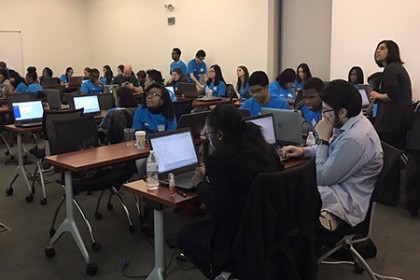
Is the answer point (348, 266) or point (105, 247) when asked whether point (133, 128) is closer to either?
point (105, 247)

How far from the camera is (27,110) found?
5492mm

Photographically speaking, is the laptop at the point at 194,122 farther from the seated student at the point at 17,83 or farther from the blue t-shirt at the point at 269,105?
the seated student at the point at 17,83

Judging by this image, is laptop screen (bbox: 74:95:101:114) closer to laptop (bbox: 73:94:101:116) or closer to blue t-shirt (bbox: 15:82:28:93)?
laptop (bbox: 73:94:101:116)

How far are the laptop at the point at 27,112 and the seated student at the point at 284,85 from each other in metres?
3.13

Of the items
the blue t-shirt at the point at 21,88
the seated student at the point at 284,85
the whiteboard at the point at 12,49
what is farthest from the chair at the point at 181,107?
the whiteboard at the point at 12,49

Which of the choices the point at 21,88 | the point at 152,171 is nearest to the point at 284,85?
the point at 152,171

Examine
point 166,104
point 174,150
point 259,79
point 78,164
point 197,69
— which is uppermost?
point 197,69

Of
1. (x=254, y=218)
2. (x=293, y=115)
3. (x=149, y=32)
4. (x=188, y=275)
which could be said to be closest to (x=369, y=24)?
(x=293, y=115)

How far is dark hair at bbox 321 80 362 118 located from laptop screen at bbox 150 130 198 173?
97cm

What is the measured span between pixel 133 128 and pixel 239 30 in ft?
19.2

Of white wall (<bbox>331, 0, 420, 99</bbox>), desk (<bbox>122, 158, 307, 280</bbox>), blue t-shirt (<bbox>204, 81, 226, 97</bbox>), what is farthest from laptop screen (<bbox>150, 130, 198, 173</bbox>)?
blue t-shirt (<bbox>204, 81, 226, 97</bbox>)

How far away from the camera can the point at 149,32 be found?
1151 cm

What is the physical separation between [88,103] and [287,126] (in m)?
3.59

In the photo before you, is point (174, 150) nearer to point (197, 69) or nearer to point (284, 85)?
point (284, 85)
